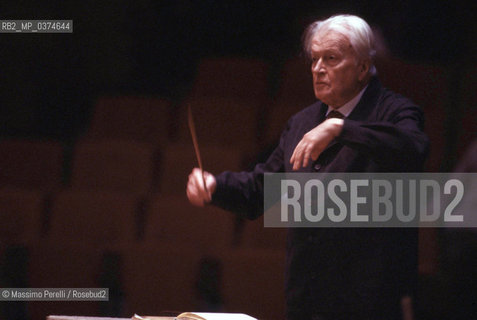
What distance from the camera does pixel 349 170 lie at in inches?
37.2

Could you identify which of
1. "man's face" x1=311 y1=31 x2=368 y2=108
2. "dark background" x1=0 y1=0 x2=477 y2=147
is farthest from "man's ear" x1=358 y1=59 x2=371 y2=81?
"dark background" x1=0 y1=0 x2=477 y2=147

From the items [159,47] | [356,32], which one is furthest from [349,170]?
[159,47]

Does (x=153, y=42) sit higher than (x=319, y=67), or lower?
higher

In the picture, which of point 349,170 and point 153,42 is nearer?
point 349,170

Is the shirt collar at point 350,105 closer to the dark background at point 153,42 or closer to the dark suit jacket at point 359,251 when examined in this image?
the dark suit jacket at point 359,251

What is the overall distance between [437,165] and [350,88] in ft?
2.08

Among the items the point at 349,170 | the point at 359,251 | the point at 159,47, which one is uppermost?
the point at 159,47

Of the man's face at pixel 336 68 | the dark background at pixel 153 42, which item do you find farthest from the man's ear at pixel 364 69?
the dark background at pixel 153 42

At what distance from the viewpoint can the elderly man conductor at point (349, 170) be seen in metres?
0.87

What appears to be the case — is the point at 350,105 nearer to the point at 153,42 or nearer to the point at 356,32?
the point at 356,32

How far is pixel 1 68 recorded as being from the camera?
1.57m

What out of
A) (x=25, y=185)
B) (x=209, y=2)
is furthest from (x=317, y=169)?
(x=25, y=185)

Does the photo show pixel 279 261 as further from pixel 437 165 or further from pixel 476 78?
pixel 476 78

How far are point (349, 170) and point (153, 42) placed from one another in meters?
0.74
